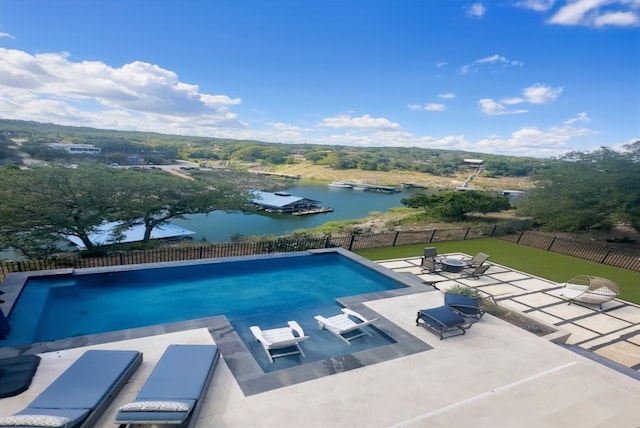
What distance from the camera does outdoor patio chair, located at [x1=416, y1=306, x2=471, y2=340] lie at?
5.30 metres

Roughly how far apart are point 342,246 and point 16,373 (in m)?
9.17

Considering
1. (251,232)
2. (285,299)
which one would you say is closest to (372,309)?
(285,299)

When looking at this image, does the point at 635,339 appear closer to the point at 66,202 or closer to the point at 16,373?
the point at 16,373

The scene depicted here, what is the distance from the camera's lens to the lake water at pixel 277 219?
25.7 metres

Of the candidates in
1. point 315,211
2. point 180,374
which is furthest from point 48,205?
point 315,211

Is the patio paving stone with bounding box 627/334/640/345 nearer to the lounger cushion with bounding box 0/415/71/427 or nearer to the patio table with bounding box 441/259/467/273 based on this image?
the patio table with bounding box 441/259/467/273

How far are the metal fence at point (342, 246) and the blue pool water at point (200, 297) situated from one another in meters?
1.54

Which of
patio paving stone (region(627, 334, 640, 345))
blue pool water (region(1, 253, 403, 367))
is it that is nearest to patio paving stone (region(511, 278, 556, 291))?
patio paving stone (region(627, 334, 640, 345))

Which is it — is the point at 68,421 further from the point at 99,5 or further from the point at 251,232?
the point at 251,232

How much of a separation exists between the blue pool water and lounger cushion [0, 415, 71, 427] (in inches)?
94.3

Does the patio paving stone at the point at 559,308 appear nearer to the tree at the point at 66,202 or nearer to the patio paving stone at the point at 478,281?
the patio paving stone at the point at 478,281

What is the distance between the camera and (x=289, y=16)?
1614 cm

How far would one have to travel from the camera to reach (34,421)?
2.71 metres

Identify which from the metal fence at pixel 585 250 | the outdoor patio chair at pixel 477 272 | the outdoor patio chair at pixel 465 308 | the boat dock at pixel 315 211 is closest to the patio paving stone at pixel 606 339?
the outdoor patio chair at pixel 465 308
